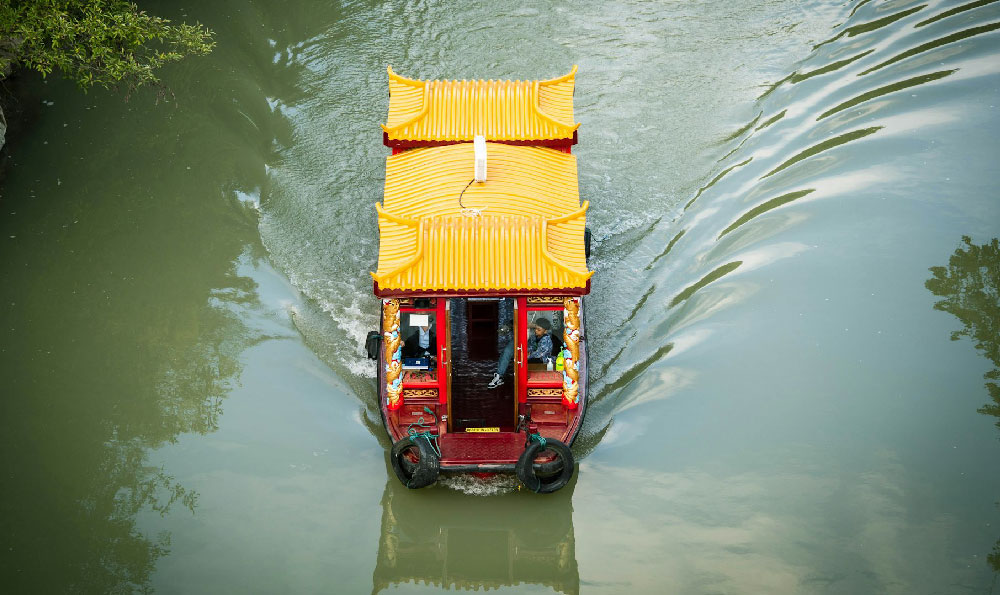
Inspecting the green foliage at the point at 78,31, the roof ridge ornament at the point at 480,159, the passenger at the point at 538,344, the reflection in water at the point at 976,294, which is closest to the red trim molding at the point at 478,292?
the passenger at the point at 538,344

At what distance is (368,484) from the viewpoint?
12.3m

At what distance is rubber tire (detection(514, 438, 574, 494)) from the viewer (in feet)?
37.6

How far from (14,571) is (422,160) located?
24.2 feet

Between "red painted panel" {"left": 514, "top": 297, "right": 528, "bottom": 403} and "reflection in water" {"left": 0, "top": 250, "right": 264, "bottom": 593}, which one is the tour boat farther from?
"reflection in water" {"left": 0, "top": 250, "right": 264, "bottom": 593}

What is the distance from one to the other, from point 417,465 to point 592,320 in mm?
4412

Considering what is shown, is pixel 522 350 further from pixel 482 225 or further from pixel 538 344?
pixel 482 225

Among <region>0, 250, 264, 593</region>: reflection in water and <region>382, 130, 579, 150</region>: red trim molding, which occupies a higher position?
<region>382, 130, 579, 150</region>: red trim molding

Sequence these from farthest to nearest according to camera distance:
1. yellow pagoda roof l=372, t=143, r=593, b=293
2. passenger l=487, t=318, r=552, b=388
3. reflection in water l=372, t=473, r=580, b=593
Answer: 1. passenger l=487, t=318, r=552, b=388
2. reflection in water l=372, t=473, r=580, b=593
3. yellow pagoda roof l=372, t=143, r=593, b=293

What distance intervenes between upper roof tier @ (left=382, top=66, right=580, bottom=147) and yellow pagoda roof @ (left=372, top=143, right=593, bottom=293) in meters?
0.38

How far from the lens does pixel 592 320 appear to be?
14781 mm

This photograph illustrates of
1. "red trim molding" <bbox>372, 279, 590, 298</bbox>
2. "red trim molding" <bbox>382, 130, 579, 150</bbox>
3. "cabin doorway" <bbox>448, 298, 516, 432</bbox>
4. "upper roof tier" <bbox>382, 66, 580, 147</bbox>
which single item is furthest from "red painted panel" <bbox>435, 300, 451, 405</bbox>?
"upper roof tier" <bbox>382, 66, 580, 147</bbox>

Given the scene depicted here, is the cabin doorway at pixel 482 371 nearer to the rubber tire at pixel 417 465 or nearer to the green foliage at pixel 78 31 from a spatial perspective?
the rubber tire at pixel 417 465

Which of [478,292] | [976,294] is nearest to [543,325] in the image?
[478,292]

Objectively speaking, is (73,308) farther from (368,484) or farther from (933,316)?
(933,316)
